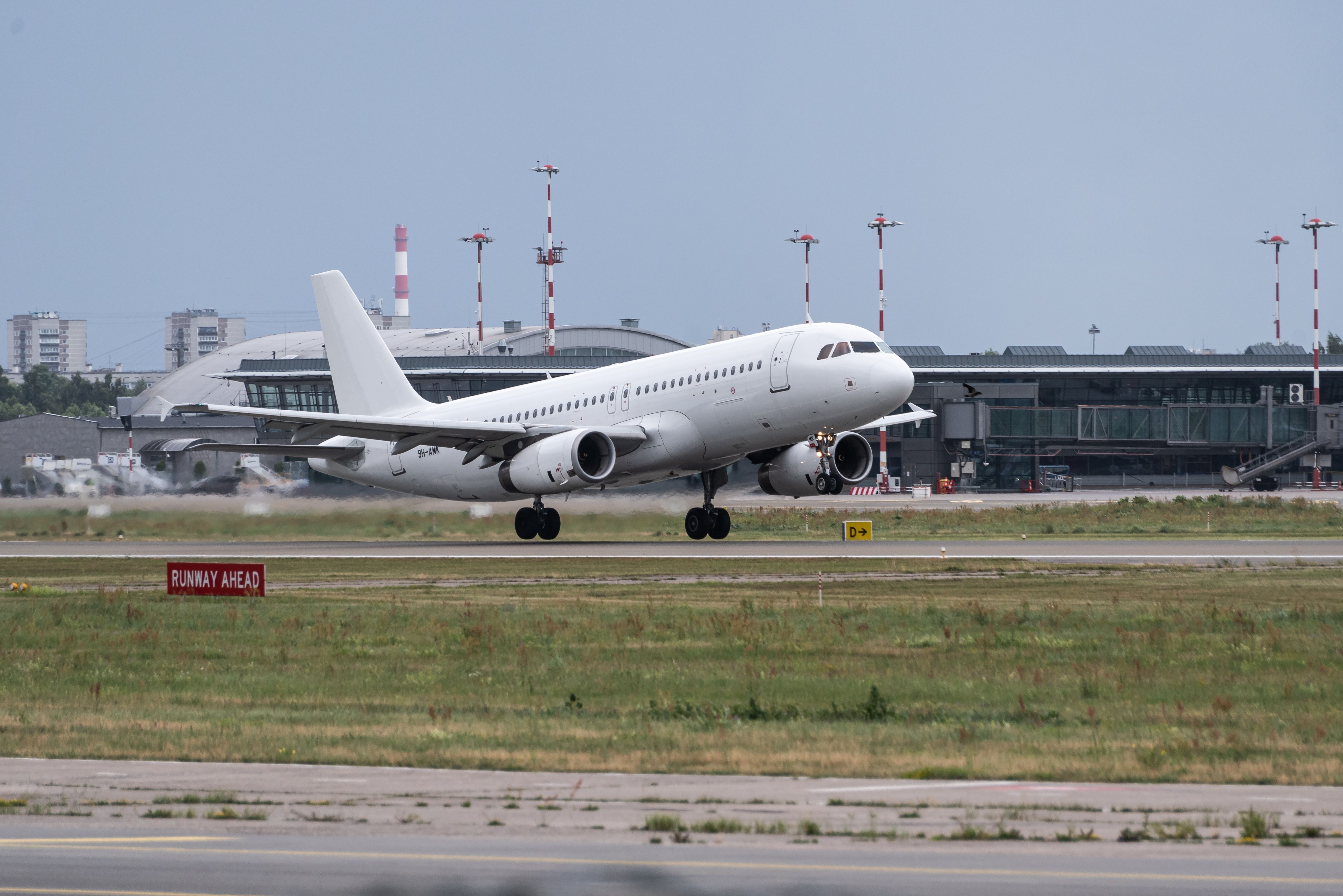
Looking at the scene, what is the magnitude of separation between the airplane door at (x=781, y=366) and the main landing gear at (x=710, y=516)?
18.3 ft

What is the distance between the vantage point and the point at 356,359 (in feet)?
173

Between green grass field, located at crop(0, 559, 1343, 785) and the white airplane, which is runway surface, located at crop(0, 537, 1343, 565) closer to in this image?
the white airplane

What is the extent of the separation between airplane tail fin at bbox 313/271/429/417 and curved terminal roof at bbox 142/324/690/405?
6712 cm

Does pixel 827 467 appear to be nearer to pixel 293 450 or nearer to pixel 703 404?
pixel 703 404

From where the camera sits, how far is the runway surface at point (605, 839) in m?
8.42

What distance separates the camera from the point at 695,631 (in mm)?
22297

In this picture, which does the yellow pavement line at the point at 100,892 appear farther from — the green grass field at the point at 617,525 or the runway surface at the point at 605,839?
the green grass field at the point at 617,525

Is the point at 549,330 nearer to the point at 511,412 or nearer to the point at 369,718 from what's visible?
the point at 511,412


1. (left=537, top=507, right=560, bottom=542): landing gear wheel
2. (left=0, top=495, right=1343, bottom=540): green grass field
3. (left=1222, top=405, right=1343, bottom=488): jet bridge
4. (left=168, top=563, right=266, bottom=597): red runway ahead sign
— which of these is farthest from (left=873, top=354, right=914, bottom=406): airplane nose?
(left=1222, top=405, right=1343, bottom=488): jet bridge

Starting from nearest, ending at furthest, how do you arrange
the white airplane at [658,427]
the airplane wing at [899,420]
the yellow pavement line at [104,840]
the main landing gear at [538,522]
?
1. the yellow pavement line at [104,840]
2. the white airplane at [658,427]
3. the airplane wing at [899,420]
4. the main landing gear at [538,522]

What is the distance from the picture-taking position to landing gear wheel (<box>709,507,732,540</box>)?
1775 inches

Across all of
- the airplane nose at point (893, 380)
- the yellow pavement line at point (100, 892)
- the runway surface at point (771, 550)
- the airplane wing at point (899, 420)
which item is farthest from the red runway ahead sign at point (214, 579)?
the yellow pavement line at point (100, 892)

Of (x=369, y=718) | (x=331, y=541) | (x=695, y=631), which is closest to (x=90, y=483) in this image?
(x=331, y=541)

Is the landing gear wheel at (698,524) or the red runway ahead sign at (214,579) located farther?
the landing gear wheel at (698,524)
